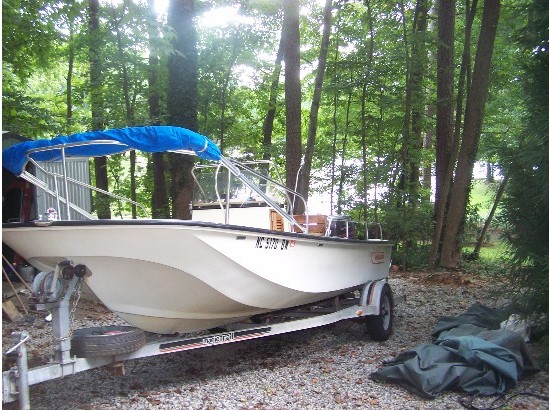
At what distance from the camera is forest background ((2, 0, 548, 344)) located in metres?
10.3

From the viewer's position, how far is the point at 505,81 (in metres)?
13.1

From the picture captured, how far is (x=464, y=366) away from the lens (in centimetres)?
475

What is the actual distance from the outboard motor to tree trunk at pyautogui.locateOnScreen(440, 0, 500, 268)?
5.54 meters

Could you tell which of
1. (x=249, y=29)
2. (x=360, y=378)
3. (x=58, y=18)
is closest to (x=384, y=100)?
(x=249, y=29)

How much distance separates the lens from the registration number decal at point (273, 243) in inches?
194

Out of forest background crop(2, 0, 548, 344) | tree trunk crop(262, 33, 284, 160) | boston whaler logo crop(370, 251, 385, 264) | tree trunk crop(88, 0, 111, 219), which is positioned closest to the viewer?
boston whaler logo crop(370, 251, 385, 264)

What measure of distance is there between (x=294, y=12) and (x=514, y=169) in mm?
8214

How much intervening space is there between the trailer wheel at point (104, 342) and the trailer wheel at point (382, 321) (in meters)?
3.12

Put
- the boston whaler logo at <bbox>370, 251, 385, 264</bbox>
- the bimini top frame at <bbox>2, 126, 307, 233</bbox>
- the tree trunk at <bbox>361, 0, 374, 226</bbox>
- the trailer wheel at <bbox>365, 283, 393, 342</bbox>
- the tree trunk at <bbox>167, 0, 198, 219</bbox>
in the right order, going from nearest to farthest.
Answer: the bimini top frame at <bbox>2, 126, 307, 233</bbox> → the trailer wheel at <bbox>365, 283, 393, 342</bbox> → the boston whaler logo at <bbox>370, 251, 385, 264</bbox> → the tree trunk at <bbox>167, 0, 198, 219</bbox> → the tree trunk at <bbox>361, 0, 374, 226</bbox>

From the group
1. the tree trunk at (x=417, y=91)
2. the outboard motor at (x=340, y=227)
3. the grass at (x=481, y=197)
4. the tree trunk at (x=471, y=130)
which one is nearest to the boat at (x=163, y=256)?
the outboard motor at (x=340, y=227)

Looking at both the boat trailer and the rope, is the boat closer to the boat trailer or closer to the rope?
the boat trailer

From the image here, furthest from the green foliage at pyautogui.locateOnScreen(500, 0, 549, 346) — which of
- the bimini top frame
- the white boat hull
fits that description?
the bimini top frame

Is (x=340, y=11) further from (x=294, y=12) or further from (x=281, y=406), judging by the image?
(x=281, y=406)

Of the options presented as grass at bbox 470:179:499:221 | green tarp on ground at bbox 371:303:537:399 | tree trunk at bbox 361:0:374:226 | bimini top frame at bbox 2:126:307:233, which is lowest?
green tarp on ground at bbox 371:303:537:399
